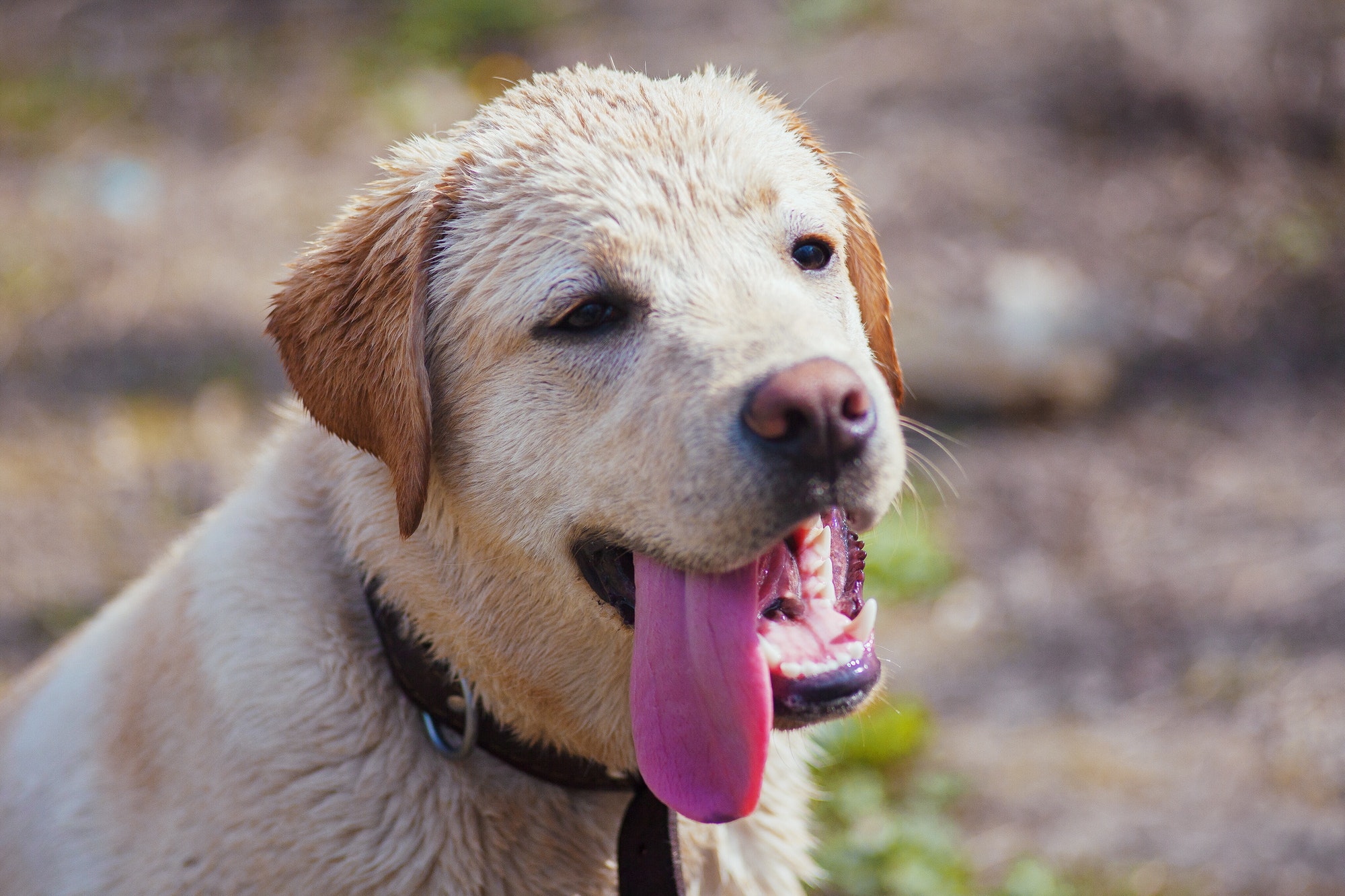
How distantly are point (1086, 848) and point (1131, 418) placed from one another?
9.06 ft

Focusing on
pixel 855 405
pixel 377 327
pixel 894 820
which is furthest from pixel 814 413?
pixel 894 820

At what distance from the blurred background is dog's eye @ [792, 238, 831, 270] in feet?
5.26

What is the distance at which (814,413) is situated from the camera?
204 cm

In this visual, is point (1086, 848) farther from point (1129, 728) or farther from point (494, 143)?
point (494, 143)

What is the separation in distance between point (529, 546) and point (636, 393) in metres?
0.40

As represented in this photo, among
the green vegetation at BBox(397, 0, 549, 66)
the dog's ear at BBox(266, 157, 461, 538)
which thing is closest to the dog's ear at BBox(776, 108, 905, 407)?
the dog's ear at BBox(266, 157, 461, 538)

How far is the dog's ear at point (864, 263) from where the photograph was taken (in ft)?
9.44

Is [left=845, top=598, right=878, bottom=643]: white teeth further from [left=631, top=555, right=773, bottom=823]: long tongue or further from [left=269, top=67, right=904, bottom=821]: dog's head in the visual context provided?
[left=631, top=555, right=773, bottom=823]: long tongue

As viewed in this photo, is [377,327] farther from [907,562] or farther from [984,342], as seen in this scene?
[984,342]

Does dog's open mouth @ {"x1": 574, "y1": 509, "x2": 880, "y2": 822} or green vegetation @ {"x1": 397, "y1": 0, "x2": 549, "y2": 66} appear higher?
green vegetation @ {"x1": 397, "y1": 0, "x2": 549, "y2": 66}

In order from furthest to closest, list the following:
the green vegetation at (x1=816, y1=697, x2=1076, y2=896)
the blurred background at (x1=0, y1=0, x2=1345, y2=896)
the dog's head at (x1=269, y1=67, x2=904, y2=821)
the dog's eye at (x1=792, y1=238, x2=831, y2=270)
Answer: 1. the blurred background at (x1=0, y1=0, x2=1345, y2=896)
2. the green vegetation at (x1=816, y1=697, x2=1076, y2=896)
3. the dog's eye at (x1=792, y1=238, x2=831, y2=270)
4. the dog's head at (x1=269, y1=67, x2=904, y2=821)

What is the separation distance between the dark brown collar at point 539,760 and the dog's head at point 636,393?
0.25 feet

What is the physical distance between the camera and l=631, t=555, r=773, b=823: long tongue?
216 cm

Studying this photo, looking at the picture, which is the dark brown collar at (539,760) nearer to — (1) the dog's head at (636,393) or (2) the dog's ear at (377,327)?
(1) the dog's head at (636,393)
